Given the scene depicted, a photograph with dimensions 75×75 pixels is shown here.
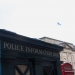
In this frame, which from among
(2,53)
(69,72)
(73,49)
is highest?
(73,49)

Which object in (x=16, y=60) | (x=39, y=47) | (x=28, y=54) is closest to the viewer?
(x=16, y=60)

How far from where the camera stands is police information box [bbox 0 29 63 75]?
673 cm

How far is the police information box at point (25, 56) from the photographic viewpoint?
6730 millimetres

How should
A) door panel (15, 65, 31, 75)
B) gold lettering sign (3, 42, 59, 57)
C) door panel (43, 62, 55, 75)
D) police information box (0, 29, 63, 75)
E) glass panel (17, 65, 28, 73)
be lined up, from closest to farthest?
police information box (0, 29, 63, 75)
gold lettering sign (3, 42, 59, 57)
door panel (15, 65, 31, 75)
glass panel (17, 65, 28, 73)
door panel (43, 62, 55, 75)

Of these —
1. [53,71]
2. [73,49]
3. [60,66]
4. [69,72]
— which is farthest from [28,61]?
[73,49]

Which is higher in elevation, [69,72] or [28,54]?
[28,54]

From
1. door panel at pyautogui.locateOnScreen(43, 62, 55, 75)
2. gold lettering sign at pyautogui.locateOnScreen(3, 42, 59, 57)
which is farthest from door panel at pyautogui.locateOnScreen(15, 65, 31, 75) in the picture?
door panel at pyautogui.locateOnScreen(43, 62, 55, 75)

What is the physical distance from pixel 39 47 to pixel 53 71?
181 cm

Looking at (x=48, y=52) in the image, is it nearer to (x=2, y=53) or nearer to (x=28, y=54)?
(x=28, y=54)

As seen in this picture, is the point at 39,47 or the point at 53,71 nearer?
the point at 39,47

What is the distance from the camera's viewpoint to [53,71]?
9.59 m

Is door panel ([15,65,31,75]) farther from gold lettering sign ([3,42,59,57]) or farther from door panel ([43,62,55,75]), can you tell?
door panel ([43,62,55,75])

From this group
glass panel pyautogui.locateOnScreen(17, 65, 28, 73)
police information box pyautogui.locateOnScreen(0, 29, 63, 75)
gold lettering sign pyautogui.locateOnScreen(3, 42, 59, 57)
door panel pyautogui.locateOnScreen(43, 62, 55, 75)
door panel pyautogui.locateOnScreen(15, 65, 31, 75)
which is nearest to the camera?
police information box pyautogui.locateOnScreen(0, 29, 63, 75)

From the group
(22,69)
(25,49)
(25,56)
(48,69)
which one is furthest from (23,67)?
(48,69)
